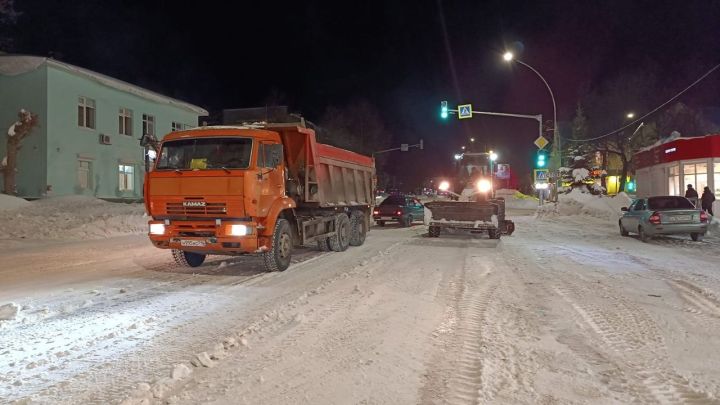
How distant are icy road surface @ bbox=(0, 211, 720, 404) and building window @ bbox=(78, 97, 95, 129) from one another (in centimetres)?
1820

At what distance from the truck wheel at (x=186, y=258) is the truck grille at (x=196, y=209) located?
4.73 ft

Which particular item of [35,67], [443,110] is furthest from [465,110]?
[35,67]

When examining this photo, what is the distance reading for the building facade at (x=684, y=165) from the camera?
2823 cm

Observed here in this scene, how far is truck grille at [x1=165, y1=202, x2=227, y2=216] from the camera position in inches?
361

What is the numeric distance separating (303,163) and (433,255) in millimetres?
4007

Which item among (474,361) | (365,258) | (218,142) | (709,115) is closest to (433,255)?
(365,258)

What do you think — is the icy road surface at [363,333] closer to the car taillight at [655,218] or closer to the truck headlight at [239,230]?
the truck headlight at [239,230]

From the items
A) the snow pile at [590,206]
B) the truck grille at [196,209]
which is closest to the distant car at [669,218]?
the snow pile at [590,206]

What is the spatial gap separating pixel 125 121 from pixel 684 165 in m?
33.8

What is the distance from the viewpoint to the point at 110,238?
1717 cm

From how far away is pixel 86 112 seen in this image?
27.0m

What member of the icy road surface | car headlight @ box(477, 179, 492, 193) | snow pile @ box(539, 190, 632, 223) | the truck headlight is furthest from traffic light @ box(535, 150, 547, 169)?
the truck headlight

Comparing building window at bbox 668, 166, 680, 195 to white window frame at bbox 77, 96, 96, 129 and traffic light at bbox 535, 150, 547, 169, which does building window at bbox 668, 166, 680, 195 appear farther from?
white window frame at bbox 77, 96, 96, 129

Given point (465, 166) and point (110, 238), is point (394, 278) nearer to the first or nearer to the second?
point (110, 238)
